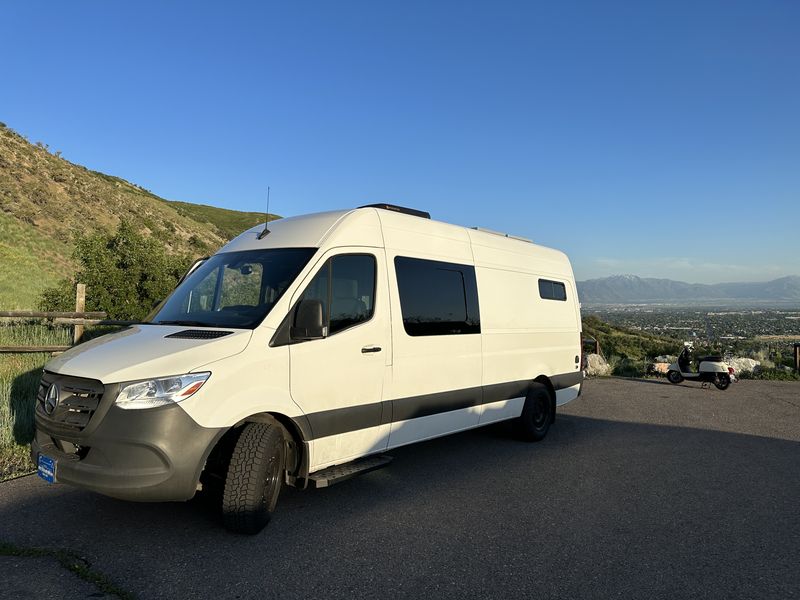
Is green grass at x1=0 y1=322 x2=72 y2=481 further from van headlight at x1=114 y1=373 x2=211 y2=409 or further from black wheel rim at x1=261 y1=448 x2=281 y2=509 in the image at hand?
black wheel rim at x1=261 y1=448 x2=281 y2=509

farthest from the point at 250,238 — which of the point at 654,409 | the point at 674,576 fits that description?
the point at 654,409

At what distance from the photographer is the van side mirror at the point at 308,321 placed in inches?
182

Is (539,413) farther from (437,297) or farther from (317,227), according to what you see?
(317,227)

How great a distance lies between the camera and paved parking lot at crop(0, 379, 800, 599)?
3.70 metres

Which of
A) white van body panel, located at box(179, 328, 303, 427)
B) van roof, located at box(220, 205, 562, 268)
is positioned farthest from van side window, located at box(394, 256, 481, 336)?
white van body panel, located at box(179, 328, 303, 427)

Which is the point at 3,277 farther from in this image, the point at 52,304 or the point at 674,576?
the point at 674,576

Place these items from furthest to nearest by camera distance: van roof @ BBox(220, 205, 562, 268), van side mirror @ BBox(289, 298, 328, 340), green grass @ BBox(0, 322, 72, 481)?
green grass @ BBox(0, 322, 72, 481) → van roof @ BBox(220, 205, 562, 268) → van side mirror @ BBox(289, 298, 328, 340)

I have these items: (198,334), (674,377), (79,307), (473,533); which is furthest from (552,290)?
(79,307)

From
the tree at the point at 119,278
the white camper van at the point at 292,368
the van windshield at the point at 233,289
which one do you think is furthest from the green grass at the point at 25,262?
the white camper van at the point at 292,368

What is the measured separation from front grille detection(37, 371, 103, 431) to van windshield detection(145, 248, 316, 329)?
3.29ft

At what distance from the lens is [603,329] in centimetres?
4388

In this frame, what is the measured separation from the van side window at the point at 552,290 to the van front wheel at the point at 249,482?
5048 millimetres

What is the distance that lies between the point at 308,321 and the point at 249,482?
1282mm

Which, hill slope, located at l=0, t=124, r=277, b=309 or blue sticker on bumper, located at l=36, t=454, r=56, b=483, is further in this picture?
hill slope, located at l=0, t=124, r=277, b=309
